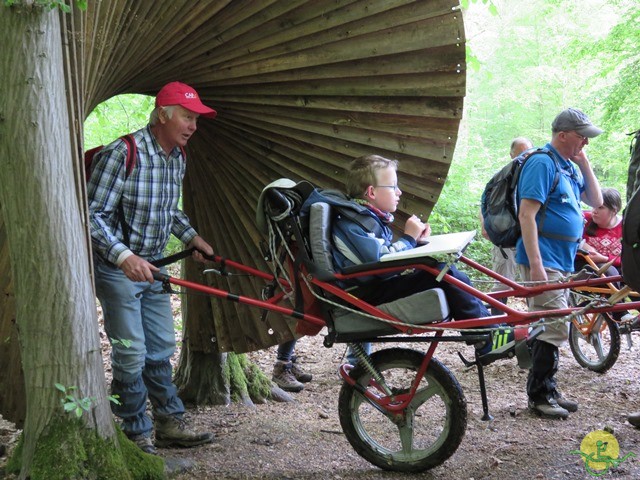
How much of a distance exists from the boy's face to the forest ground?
1.43 meters

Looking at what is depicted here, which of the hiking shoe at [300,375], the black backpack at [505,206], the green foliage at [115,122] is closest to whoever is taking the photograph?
the black backpack at [505,206]

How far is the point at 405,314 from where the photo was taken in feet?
11.1

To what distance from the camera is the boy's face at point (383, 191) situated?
3.69 metres

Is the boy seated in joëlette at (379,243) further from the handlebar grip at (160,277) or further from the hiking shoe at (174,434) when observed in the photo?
the hiking shoe at (174,434)

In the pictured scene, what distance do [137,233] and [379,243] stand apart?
1.49 m

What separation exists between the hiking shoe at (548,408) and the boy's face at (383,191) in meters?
2.10

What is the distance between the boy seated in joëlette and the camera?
11.3 feet

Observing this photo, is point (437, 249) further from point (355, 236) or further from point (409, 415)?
point (409, 415)

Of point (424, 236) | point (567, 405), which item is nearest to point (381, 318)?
point (424, 236)

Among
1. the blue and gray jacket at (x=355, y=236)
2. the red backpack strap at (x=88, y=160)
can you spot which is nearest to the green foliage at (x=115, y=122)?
the red backpack strap at (x=88, y=160)

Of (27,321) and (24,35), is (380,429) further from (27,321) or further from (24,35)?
(24,35)

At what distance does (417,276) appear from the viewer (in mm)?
3459

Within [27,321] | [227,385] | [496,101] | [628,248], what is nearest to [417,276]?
[628,248]

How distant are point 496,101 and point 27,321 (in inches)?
739
